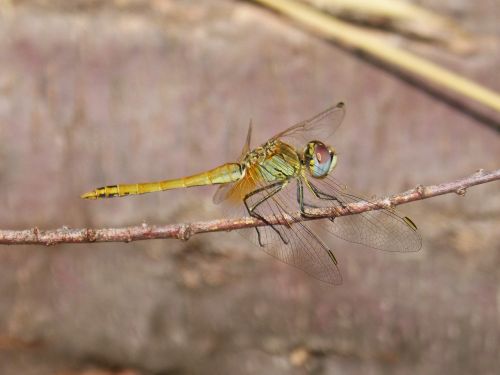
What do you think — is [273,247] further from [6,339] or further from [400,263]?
[6,339]

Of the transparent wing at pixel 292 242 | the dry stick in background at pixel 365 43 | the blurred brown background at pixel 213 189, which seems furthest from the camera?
the blurred brown background at pixel 213 189

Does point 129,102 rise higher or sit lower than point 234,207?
higher

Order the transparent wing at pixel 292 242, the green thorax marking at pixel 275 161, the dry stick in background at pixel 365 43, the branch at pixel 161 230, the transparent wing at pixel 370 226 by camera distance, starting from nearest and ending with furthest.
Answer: the branch at pixel 161 230 < the transparent wing at pixel 370 226 < the transparent wing at pixel 292 242 < the green thorax marking at pixel 275 161 < the dry stick in background at pixel 365 43

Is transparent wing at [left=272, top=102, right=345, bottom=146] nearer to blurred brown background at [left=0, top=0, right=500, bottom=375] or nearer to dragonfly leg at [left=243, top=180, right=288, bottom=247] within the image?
dragonfly leg at [left=243, top=180, right=288, bottom=247]

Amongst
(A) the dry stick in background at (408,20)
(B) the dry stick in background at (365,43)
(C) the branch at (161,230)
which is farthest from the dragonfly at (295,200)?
(A) the dry stick in background at (408,20)

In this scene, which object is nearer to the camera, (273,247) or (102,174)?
(273,247)

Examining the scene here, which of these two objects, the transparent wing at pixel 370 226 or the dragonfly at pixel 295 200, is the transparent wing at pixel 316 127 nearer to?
the dragonfly at pixel 295 200

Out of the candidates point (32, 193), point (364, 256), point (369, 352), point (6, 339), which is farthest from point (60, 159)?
point (369, 352)
